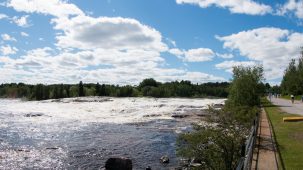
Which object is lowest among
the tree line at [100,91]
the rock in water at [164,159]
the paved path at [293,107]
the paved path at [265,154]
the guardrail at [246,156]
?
the rock in water at [164,159]

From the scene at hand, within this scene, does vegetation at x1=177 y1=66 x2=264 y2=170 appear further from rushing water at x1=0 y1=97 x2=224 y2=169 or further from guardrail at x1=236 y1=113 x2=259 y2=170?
rushing water at x1=0 y1=97 x2=224 y2=169

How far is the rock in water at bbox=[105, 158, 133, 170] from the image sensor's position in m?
23.9

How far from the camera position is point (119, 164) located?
2395cm

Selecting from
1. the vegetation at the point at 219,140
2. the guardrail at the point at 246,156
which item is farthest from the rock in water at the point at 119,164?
the guardrail at the point at 246,156

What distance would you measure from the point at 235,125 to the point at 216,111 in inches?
52.6

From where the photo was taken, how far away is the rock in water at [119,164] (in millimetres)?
23938

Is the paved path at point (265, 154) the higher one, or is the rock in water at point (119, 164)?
the paved path at point (265, 154)

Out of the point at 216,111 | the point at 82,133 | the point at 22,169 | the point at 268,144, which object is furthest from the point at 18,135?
the point at 268,144

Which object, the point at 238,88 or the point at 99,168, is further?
the point at 238,88

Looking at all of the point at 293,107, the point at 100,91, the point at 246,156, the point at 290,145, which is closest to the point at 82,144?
the point at 290,145

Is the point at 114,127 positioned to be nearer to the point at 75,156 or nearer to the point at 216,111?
the point at 75,156

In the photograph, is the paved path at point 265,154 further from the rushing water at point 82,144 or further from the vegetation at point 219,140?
the rushing water at point 82,144

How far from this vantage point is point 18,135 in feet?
129

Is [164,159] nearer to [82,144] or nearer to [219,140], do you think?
[219,140]
